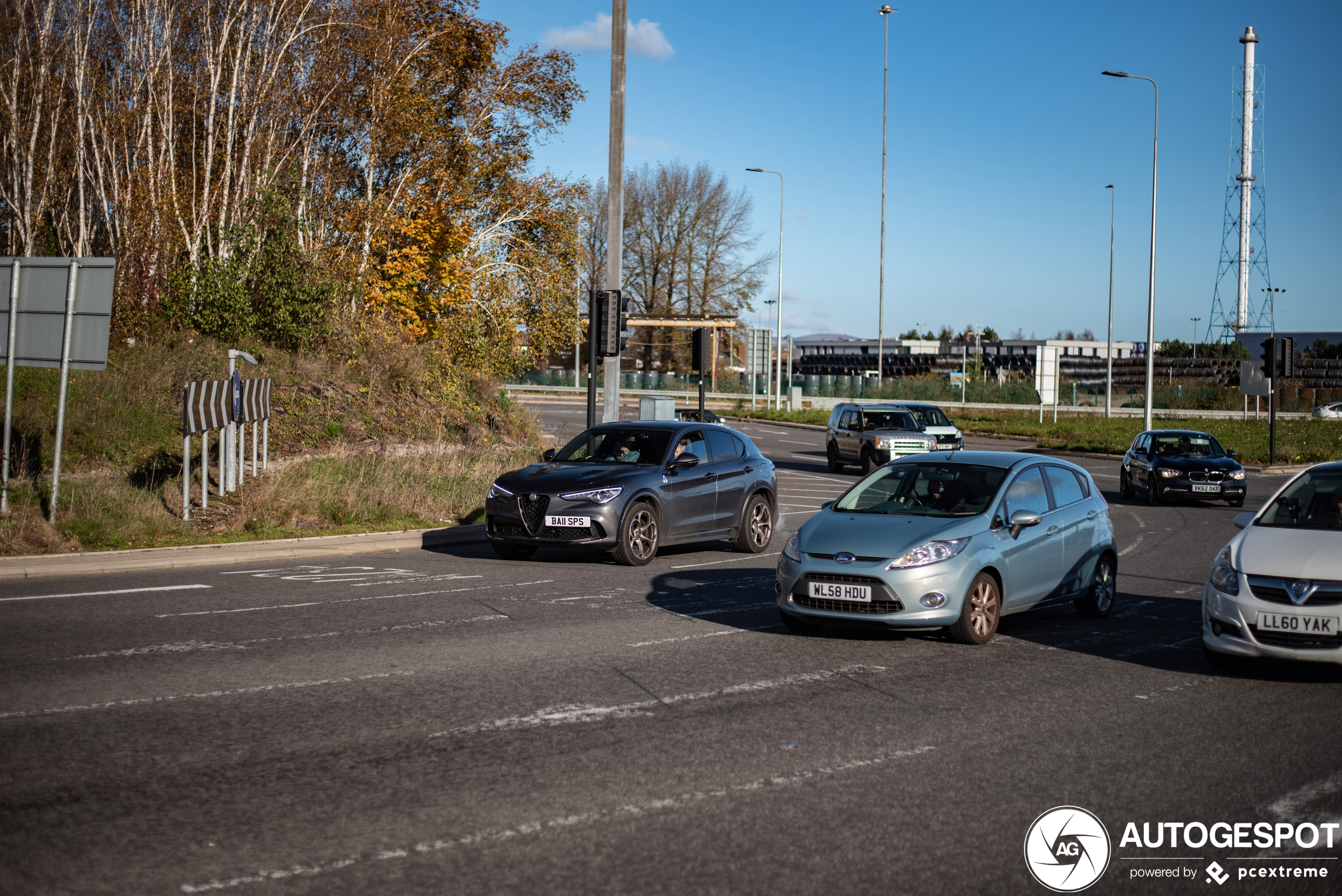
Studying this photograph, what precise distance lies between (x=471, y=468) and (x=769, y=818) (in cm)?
1599

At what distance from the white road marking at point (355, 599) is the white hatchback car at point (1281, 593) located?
6.65 meters

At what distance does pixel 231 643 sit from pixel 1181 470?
19949 mm

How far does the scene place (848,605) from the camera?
8.92m

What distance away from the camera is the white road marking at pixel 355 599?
396 inches

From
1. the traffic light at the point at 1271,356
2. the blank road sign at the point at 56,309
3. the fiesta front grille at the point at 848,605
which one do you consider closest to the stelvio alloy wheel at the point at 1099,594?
the fiesta front grille at the point at 848,605

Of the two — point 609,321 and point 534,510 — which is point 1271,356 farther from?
point 534,510

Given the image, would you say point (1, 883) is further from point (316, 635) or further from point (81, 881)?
point (316, 635)

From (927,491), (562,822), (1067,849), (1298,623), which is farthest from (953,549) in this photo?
(562,822)

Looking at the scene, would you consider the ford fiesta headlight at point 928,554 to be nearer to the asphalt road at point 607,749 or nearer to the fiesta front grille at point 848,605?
the fiesta front grille at point 848,605

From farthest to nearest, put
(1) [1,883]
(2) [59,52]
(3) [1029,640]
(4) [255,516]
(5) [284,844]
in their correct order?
(2) [59,52]
(4) [255,516]
(3) [1029,640]
(5) [284,844]
(1) [1,883]

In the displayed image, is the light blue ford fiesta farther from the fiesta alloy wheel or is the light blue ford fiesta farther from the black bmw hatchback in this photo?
the fiesta alloy wheel

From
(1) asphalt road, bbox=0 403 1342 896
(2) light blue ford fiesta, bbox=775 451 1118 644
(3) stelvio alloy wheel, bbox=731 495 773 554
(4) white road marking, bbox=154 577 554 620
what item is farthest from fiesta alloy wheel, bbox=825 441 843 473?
(1) asphalt road, bbox=0 403 1342 896

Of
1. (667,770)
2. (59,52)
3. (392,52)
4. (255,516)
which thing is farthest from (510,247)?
(667,770)

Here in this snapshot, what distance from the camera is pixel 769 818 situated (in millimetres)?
4992
